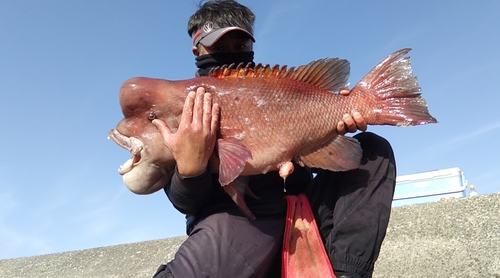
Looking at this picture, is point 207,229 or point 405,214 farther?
point 405,214

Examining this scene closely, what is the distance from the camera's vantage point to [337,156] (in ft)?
6.01

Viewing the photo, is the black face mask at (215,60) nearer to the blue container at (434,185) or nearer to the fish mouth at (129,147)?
the fish mouth at (129,147)

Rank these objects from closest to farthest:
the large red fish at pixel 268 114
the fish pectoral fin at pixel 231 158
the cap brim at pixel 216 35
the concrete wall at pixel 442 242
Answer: the fish pectoral fin at pixel 231 158 < the large red fish at pixel 268 114 < the cap brim at pixel 216 35 < the concrete wall at pixel 442 242

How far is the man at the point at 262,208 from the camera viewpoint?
1684 millimetres

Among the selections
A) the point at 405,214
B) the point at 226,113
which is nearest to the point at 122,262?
the point at 405,214

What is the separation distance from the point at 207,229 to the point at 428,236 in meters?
1.92

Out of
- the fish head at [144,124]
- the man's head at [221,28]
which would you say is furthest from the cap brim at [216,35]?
the fish head at [144,124]

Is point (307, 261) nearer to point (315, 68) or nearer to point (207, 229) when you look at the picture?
point (207, 229)

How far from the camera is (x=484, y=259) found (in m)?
2.63

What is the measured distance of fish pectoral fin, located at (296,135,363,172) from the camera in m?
1.81

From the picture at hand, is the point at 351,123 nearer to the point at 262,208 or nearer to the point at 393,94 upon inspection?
the point at 393,94

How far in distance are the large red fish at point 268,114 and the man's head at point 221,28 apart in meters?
0.37

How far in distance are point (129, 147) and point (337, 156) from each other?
2.87 feet

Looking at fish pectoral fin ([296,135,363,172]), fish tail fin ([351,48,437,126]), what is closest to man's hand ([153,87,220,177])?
fish pectoral fin ([296,135,363,172])
